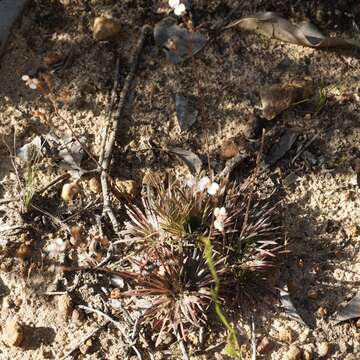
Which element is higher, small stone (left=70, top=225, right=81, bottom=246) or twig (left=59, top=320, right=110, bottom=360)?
small stone (left=70, top=225, right=81, bottom=246)

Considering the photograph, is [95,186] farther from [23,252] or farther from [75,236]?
[23,252]

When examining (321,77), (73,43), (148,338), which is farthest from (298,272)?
(73,43)

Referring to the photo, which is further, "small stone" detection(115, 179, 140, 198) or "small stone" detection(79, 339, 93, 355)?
"small stone" detection(115, 179, 140, 198)

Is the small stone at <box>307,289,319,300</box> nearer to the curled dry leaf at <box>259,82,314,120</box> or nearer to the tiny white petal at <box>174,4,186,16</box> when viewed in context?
the curled dry leaf at <box>259,82,314,120</box>

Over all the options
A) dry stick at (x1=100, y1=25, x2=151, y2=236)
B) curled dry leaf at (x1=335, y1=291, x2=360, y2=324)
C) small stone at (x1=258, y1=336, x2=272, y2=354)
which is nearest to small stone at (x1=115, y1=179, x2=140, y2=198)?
dry stick at (x1=100, y1=25, x2=151, y2=236)

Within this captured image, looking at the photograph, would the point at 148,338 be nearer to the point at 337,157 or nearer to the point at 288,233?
the point at 288,233
